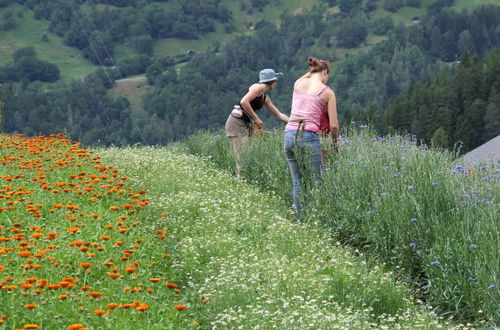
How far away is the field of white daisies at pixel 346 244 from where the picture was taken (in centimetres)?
663

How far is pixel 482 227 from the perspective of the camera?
777cm

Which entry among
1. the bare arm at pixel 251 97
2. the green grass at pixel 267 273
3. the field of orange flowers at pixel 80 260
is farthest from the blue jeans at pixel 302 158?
the field of orange flowers at pixel 80 260

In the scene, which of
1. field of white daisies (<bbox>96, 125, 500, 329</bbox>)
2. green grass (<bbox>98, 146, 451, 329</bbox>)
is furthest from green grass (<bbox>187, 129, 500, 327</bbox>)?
Result: green grass (<bbox>98, 146, 451, 329</bbox>)

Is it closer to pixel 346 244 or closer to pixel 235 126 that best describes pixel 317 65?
pixel 346 244

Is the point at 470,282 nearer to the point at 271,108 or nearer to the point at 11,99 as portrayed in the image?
the point at 271,108

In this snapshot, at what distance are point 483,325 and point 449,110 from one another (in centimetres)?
7681

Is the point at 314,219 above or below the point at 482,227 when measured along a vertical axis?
below

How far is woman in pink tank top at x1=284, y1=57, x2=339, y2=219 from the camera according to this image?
32.1 feet

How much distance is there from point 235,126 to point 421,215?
16.0 ft

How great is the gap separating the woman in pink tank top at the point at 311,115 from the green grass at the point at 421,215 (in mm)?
370

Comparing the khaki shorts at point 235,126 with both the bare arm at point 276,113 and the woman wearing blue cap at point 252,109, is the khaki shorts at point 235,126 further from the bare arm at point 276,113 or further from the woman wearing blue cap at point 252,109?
the bare arm at point 276,113

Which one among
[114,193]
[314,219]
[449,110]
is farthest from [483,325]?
[449,110]

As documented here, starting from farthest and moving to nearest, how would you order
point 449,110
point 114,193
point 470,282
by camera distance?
point 449,110, point 114,193, point 470,282

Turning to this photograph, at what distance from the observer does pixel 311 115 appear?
9.87 metres
